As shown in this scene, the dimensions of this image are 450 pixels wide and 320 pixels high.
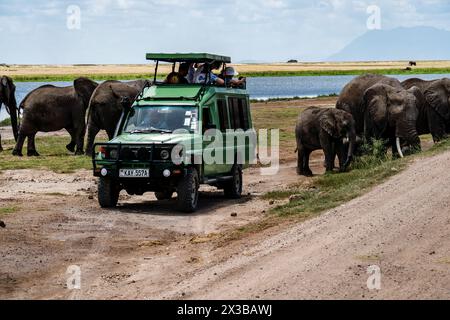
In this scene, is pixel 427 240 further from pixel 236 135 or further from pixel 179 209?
pixel 236 135

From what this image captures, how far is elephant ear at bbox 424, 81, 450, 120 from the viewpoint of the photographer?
26.7 m

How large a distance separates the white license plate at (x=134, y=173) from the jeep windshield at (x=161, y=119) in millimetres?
1192

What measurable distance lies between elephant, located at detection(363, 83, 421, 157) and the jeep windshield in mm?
7602

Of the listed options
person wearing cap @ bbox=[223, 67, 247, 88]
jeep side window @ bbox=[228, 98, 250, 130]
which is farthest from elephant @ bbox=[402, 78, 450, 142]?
person wearing cap @ bbox=[223, 67, 247, 88]

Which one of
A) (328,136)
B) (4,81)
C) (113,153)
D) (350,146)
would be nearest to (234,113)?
(113,153)

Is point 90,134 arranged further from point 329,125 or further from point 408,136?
point 408,136

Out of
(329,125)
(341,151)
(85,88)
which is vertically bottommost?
(341,151)

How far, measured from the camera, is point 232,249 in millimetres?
13086

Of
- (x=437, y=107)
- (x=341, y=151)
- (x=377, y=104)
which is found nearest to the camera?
(x=341, y=151)

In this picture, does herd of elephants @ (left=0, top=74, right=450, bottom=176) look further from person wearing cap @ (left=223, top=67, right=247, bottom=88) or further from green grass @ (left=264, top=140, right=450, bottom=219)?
person wearing cap @ (left=223, top=67, right=247, bottom=88)

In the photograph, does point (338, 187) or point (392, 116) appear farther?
point (392, 116)

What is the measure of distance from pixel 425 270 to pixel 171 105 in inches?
336

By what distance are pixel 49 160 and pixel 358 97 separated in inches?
323
